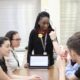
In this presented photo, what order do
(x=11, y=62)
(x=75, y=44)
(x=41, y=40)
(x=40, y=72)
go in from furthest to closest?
(x=41, y=40) < (x=11, y=62) < (x=40, y=72) < (x=75, y=44)

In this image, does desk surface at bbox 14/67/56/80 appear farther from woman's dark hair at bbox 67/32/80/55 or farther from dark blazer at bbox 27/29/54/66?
woman's dark hair at bbox 67/32/80/55

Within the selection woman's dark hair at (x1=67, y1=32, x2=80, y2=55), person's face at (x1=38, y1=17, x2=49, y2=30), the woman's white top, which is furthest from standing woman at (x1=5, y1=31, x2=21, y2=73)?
woman's dark hair at (x1=67, y1=32, x2=80, y2=55)

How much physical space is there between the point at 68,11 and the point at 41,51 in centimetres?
172

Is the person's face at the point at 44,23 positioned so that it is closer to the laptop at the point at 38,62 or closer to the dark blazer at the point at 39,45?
the dark blazer at the point at 39,45

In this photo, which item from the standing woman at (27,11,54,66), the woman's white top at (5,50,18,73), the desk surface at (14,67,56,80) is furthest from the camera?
the standing woman at (27,11,54,66)

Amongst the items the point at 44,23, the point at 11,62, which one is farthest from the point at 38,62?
the point at 44,23

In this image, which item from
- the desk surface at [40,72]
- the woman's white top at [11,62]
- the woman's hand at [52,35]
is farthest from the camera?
the woman's hand at [52,35]

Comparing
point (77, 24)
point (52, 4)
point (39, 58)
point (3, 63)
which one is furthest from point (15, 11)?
point (3, 63)

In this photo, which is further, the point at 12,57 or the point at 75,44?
the point at 12,57

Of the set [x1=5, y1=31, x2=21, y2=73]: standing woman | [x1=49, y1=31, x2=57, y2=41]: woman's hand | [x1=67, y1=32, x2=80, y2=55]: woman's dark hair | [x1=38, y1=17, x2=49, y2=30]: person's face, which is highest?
[x1=67, y1=32, x2=80, y2=55]: woman's dark hair

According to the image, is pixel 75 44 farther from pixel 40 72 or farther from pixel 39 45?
pixel 39 45

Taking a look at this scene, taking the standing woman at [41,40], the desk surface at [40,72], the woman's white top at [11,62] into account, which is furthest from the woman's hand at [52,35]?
the woman's white top at [11,62]

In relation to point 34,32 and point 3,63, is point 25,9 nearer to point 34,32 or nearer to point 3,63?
point 34,32

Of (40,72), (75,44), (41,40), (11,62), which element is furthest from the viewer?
(41,40)
